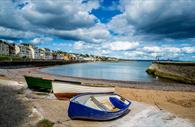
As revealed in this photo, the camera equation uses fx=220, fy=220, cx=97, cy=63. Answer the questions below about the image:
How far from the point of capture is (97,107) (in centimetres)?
1263

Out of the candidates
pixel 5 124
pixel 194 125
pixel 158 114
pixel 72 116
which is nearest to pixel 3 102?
pixel 5 124

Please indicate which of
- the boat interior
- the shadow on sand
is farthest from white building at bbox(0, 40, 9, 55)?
the boat interior

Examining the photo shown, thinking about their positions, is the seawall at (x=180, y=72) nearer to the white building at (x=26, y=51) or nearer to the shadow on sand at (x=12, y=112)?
the shadow on sand at (x=12, y=112)

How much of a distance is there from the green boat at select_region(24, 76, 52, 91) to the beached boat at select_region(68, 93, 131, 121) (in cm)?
824

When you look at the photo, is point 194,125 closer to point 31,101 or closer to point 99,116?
point 99,116

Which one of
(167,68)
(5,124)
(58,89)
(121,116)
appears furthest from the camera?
(167,68)

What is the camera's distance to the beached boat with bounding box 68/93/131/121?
11.2 m

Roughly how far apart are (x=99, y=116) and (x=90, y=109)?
62 centimetres

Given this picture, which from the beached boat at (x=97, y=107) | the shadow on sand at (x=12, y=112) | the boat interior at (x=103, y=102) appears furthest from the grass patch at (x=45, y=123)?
the boat interior at (x=103, y=102)

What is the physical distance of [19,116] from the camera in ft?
38.8

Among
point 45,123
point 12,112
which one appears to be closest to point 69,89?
point 12,112

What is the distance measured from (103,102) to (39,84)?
32.0 feet

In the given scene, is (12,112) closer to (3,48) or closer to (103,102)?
(103,102)

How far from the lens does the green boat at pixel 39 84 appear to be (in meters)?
20.8
